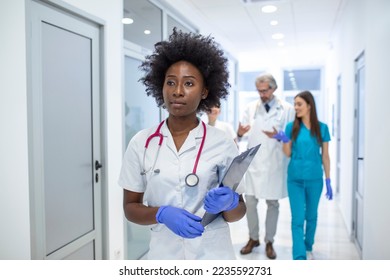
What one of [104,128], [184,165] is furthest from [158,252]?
[104,128]

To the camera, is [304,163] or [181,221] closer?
[181,221]

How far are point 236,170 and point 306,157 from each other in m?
1.66

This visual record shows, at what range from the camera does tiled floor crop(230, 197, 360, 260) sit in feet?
8.98

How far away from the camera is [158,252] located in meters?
1.13

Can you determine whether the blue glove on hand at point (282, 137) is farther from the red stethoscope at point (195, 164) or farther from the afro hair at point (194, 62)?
the red stethoscope at point (195, 164)

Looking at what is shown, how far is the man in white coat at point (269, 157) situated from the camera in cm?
276

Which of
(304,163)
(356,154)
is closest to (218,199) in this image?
(304,163)

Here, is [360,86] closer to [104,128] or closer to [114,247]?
[104,128]

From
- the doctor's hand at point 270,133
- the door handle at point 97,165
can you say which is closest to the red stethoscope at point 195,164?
the door handle at point 97,165

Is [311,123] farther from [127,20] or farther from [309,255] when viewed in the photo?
[127,20]

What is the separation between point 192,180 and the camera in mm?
1028

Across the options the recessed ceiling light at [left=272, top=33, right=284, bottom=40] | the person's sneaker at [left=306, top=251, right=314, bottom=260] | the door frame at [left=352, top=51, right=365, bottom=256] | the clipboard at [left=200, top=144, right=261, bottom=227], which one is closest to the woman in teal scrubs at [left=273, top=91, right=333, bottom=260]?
the person's sneaker at [left=306, top=251, right=314, bottom=260]

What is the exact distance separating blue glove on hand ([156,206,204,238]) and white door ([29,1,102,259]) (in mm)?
833

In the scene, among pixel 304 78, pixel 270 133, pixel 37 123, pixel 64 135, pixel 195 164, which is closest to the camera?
pixel 195 164
